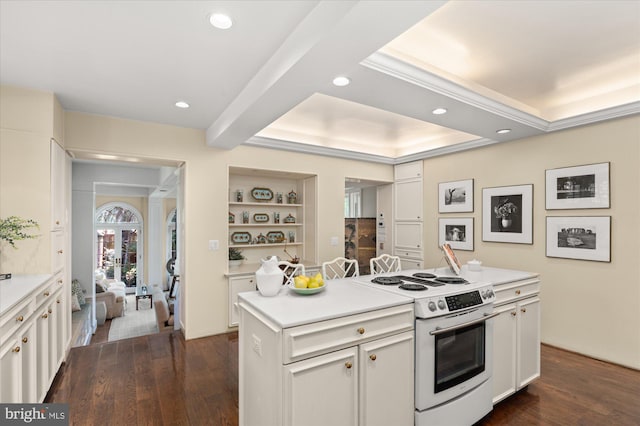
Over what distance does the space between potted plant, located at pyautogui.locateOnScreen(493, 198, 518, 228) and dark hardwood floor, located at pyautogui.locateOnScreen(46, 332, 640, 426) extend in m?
1.49

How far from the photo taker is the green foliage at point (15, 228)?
2348 millimetres

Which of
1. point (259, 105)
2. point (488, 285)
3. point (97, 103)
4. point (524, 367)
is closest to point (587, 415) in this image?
point (524, 367)

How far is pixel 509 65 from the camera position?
2.56 meters

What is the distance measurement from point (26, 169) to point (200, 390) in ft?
7.59

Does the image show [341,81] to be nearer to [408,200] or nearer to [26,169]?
[26,169]

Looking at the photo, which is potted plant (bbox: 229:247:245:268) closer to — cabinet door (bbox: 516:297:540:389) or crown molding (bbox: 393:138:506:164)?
crown molding (bbox: 393:138:506:164)

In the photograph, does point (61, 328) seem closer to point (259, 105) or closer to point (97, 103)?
point (97, 103)

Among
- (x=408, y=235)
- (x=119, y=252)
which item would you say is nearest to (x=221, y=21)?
(x=408, y=235)

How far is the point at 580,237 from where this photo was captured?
3316 millimetres

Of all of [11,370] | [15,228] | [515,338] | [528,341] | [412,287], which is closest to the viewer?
[11,370]

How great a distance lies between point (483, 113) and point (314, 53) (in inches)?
76.9

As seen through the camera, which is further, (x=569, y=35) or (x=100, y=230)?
(x=100, y=230)

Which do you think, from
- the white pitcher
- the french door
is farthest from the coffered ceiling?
the french door

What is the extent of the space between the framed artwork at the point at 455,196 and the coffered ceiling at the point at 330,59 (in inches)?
40.7
